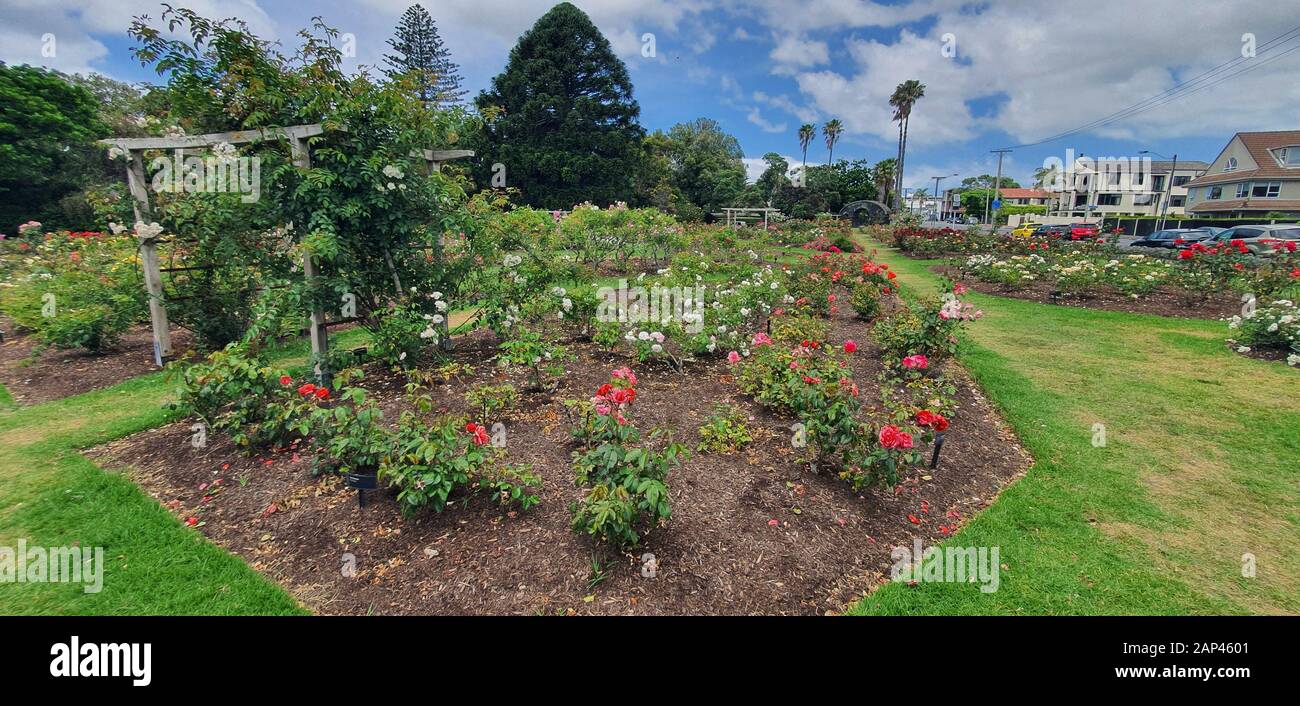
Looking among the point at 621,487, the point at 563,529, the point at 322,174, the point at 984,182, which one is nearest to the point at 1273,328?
the point at 621,487

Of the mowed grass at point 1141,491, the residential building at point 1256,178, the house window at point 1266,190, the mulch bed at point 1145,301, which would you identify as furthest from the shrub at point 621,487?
the house window at point 1266,190

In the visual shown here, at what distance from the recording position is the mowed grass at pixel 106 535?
2492 millimetres

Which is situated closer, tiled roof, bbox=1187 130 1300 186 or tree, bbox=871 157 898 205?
tiled roof, bbox=1187 130 1300 186

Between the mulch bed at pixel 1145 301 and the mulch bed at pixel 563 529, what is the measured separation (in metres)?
7.83

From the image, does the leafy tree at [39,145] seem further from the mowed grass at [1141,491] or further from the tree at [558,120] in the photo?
the mowed grass at [1141,491]

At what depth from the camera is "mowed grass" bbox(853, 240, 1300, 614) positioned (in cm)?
264

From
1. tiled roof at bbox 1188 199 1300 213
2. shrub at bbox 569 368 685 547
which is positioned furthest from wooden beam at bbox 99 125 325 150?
tiled roof at bbox 1188 199 1300 213

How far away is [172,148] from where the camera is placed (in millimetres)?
5598

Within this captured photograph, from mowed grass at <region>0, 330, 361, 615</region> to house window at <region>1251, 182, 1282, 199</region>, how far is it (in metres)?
57.7

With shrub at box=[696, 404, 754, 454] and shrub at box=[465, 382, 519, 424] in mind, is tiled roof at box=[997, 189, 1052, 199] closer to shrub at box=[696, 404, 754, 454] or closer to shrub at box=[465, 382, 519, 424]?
shrub at box=[696, 404, 754, 454]

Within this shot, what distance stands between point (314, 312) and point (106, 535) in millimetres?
2444

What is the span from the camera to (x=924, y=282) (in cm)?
1284
